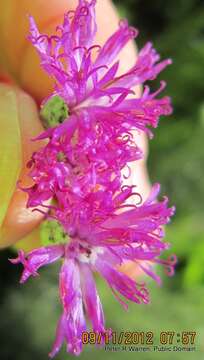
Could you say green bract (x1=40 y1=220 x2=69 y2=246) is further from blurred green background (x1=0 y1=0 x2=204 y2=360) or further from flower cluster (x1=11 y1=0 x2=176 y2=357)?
blurred green background (x1=0 y1=0 x2=204 y2=360)

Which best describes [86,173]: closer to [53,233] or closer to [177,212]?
[53,233]

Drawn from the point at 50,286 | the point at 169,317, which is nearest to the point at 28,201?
the point at 50,286

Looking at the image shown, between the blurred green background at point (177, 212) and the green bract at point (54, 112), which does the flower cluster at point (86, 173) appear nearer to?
the green bract at point (54, 112)

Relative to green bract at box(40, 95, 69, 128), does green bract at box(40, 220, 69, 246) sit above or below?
below

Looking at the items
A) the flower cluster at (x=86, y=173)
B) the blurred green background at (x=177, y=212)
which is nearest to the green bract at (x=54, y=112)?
the flower cluster at (x=86, y=173)
